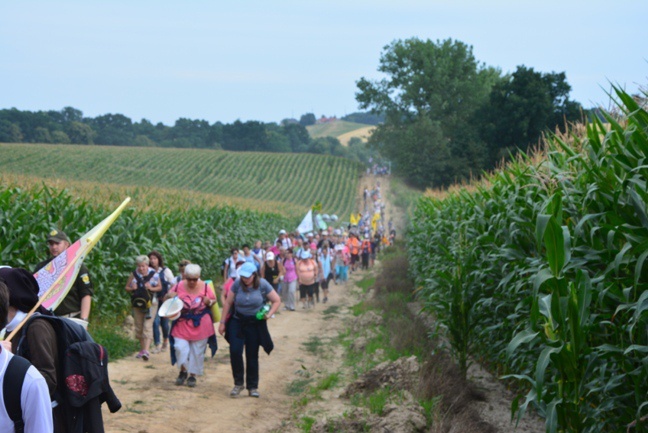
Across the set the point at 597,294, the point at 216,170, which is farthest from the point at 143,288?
the point at 216,170

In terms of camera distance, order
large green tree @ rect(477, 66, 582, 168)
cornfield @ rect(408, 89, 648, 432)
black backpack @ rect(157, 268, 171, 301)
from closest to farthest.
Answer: cornfield @ rect(408, 89, 648, 432)
black backpack @ rect(157, 268, 171, 301)
large green tree @ rect(477, 66, 582, 168)

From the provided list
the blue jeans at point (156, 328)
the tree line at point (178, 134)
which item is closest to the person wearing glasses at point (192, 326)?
the blue jeans at point (156, 328)

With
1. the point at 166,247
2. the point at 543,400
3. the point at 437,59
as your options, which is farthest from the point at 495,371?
the point at 437,59

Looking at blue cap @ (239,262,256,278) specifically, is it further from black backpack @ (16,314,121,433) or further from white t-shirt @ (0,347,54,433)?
white t-shirt @ (0,347,54,433)

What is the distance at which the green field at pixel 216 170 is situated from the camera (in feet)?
221

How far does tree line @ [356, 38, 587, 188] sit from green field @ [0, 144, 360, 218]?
8.92m

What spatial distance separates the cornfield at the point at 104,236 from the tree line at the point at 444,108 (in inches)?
1409

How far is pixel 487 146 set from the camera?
190ft

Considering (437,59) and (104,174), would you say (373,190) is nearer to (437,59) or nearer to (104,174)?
(437,59)

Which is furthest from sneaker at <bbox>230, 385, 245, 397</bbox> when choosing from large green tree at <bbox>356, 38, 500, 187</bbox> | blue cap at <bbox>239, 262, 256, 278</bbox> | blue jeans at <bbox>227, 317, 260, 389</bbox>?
large green tree at <bbox>356, 38, 500, 187</bbox>

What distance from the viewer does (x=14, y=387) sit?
3.53m

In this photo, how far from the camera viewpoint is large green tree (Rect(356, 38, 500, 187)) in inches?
2810

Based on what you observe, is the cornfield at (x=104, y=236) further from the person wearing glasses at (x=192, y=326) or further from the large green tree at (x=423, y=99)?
the large green tree at (x=423, y=99)

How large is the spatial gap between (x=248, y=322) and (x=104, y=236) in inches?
269
